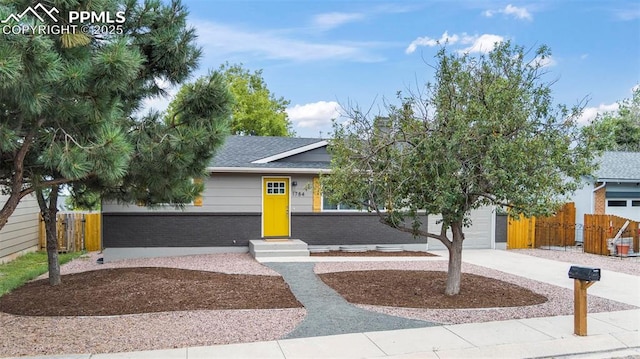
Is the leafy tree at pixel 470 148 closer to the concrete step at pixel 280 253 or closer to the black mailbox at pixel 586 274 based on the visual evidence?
the black mailbox at pixel 586 274

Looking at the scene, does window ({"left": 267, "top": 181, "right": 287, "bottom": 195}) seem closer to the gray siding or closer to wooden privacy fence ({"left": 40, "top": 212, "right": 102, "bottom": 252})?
the gray siding

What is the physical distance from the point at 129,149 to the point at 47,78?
1009mm

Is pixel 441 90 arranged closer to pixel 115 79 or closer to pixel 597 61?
pixel 115 79

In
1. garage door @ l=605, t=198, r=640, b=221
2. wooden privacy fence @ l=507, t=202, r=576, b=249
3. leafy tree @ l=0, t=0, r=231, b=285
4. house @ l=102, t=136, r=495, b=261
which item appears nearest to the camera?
leafy tree @ l=0, t=0, r=231, b=285

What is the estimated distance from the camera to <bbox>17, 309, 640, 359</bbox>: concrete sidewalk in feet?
16.1

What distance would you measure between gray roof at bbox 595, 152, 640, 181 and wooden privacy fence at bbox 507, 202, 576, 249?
1900 mm

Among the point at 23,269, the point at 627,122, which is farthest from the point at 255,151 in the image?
the point at 627,122

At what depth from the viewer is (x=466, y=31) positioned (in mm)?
9109

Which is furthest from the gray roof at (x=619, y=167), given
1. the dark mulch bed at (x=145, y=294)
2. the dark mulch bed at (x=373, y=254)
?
the dark mulch bed at (x=145, y=294)

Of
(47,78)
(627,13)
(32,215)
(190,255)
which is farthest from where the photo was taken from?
(32,215)

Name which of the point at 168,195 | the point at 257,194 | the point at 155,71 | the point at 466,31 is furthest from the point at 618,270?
the point at 155,71

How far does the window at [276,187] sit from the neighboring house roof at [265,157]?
54 cm

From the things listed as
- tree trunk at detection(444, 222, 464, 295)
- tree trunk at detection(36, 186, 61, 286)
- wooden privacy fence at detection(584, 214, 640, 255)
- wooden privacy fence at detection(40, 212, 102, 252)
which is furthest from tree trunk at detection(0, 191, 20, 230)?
wooden privacy fence at detection(584, 214, 640, 255)

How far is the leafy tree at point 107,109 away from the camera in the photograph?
3803 millimetres
